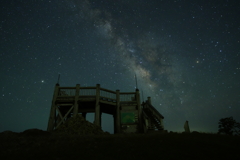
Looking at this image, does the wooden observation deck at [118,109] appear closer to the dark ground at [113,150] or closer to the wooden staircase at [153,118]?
the wooden staircase at [153,118]

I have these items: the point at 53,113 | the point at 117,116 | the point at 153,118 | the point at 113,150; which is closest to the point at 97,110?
the point at 117,116

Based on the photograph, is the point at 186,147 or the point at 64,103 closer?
the point at 186,147

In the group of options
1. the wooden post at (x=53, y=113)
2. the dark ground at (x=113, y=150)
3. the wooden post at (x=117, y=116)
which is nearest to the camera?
the dark ground at (x=113, y=150)

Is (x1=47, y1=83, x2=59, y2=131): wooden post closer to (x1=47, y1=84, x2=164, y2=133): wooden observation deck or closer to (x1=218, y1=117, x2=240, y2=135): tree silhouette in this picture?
(x1=47, y1=84, x2=164, y2=133): wooden observation deck

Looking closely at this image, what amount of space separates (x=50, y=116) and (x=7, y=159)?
Result: 30.3 feet

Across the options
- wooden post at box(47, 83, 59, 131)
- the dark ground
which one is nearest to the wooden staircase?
the dark ground

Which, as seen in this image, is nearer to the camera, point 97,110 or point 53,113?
point 53,113

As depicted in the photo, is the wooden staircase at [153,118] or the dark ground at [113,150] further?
the wooden staircase at [153,118]

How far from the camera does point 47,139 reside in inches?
347

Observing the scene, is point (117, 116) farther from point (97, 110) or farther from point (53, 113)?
point (53, 113)

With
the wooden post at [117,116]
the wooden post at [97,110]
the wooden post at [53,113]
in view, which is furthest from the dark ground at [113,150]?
the wooden post at [117,116]

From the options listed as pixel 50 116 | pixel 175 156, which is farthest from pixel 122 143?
pixel 50 116

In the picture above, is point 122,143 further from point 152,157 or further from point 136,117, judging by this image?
point 136,117

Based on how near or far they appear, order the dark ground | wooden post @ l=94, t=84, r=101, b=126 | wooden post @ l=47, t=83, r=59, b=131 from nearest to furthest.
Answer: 1. the dark ground
2. wooden post @ l=47, t=83, r=59, b=131
3. wooden post @ l=94, t=84, r=101, b=126
